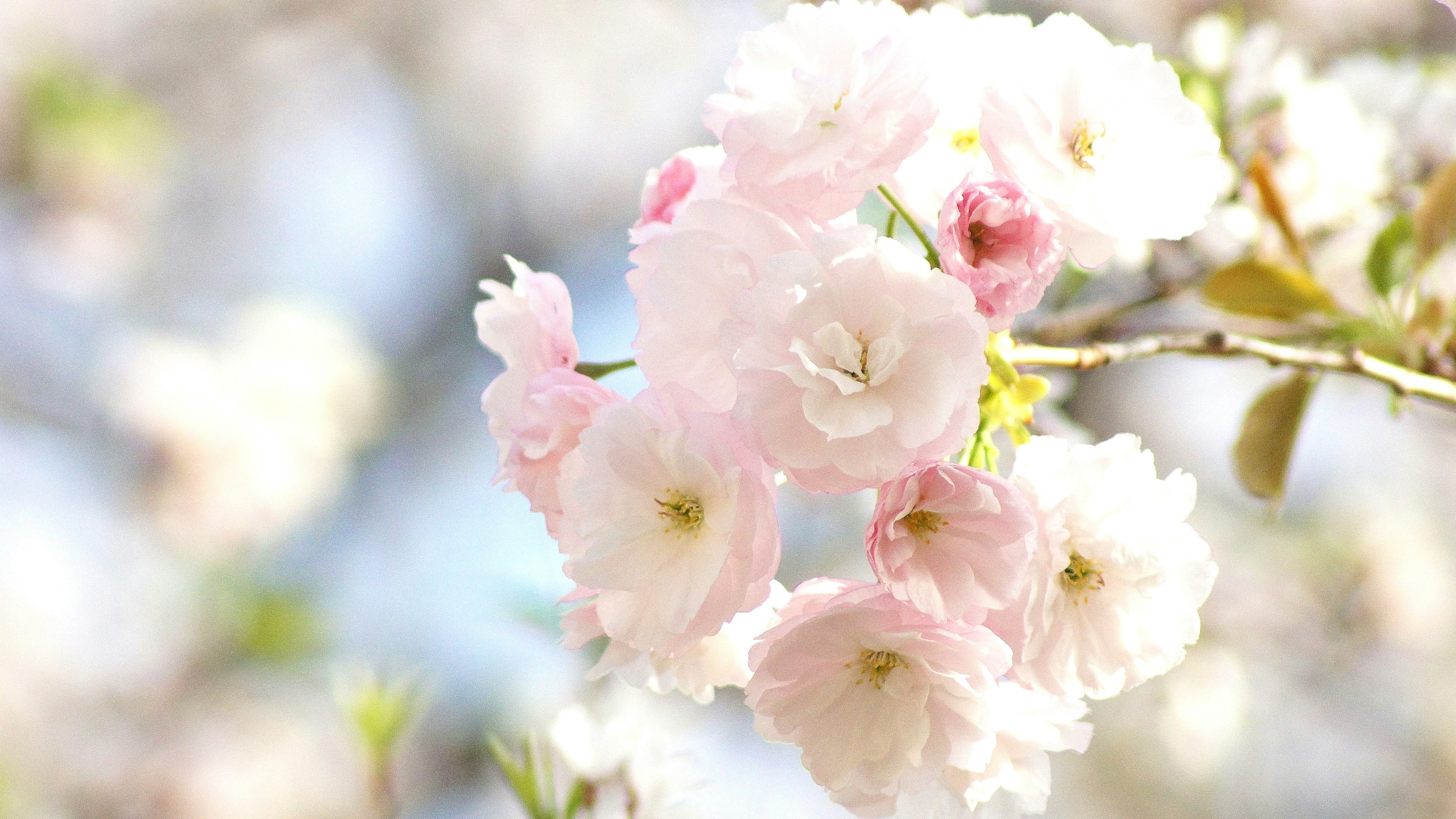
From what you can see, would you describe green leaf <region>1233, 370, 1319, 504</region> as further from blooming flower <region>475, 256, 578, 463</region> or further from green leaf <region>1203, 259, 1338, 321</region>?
blooming flower <region>475, 256, 578, 463</region>

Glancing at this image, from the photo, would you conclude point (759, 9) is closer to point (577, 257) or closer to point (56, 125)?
point (577, 257)

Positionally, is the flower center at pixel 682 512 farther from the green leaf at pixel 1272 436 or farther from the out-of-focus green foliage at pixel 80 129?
the out-of-focus green foliage at pixel 80 129

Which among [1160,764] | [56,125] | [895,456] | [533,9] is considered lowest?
[1160,764]

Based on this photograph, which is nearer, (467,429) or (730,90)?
(730,90)

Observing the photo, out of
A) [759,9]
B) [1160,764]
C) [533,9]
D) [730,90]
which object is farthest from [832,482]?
[533,9]

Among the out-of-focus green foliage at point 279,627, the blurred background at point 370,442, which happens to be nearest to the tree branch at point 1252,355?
the blurred background at point 370,442

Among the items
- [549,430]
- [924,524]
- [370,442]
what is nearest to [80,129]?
[370,442]

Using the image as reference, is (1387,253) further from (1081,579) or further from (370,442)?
(370,442)
